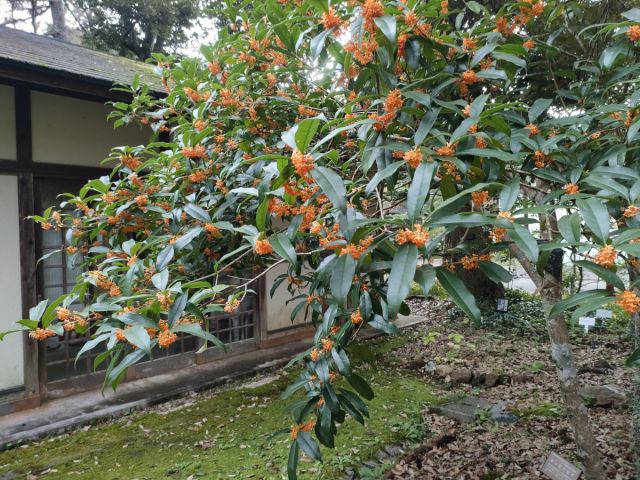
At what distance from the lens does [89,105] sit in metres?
3.91

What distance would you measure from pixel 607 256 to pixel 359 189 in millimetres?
678

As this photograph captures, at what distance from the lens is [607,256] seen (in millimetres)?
855

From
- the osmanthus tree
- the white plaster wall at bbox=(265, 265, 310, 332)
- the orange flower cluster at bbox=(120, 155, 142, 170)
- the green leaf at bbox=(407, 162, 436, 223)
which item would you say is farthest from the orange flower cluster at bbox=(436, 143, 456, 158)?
the white plaster wall at bbox=(265, 265, 310, 332)

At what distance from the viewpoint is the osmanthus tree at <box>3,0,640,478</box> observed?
0.99 metres

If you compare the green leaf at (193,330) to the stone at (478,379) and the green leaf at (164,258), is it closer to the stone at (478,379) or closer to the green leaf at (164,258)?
the green leaf at (164,258)

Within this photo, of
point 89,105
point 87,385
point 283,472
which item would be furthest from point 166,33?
point 283,472

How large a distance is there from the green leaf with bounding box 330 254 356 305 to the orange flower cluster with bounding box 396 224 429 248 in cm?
13

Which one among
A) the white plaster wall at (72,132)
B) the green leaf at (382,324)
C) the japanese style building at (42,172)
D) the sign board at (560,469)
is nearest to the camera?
the green leaf at (382,324)

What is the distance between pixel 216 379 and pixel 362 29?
358 centimetres

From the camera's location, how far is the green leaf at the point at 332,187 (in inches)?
37.4

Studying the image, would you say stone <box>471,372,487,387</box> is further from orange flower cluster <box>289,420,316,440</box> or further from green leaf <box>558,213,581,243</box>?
green leaf <box>558,213,581,243</box>

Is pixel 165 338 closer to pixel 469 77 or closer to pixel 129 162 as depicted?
pixel 469 77

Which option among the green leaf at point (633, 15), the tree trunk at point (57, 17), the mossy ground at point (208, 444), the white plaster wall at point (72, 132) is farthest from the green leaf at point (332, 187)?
the tree trunk at point (57, 17)

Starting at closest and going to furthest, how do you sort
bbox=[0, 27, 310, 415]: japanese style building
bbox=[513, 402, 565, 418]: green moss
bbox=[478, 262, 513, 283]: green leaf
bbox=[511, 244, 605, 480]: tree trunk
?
bbox=[478, 262, 513, 283]: green leaf
bbox=[511, 244, 605, 480]: tree trunk
bbox=[513, 402, 565, 418]: green moss
bbox=[0, 27, 310, 415]: japanese style building
